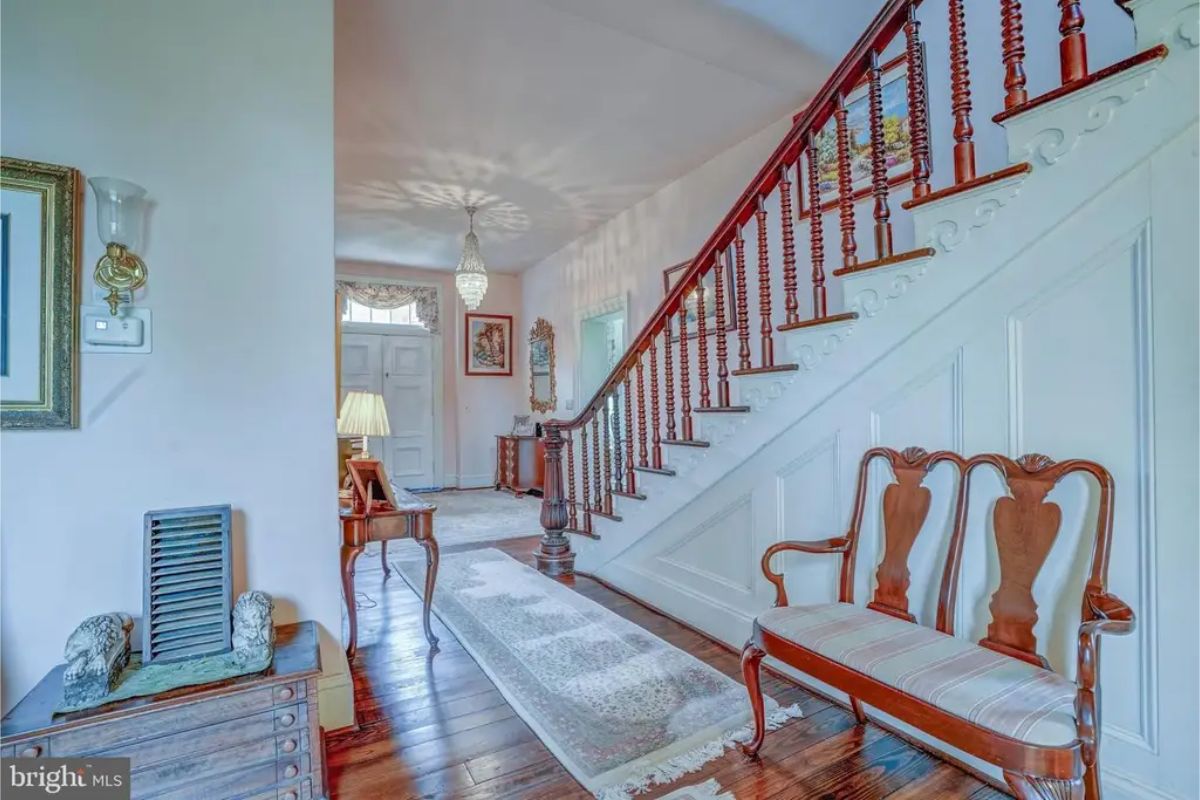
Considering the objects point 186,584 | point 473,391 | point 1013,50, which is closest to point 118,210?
point 186,584

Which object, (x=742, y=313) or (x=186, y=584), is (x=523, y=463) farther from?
(x=186, y=584)

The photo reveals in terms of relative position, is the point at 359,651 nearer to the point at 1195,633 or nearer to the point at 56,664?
the point at 56,664

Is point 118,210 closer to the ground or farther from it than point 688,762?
farther from it

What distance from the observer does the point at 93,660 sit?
1327 millimetres

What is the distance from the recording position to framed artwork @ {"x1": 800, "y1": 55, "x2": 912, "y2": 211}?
9.14 ft

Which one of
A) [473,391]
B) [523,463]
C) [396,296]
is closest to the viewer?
[523,463]

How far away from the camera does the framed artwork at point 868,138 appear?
2.79 metres

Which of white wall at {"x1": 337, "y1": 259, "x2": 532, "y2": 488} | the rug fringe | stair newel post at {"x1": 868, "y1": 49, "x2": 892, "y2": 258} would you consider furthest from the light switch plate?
white wall at {"x1": 337, "y1": 259, "x2": 532, "y2": 488}

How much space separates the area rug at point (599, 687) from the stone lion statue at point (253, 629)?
2.95 ft

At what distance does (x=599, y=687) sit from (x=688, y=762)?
527 mm

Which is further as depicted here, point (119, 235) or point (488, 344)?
point (488, 344)

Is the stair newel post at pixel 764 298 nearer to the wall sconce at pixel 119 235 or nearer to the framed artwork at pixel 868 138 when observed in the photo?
the framed artwork at pixel 868 138

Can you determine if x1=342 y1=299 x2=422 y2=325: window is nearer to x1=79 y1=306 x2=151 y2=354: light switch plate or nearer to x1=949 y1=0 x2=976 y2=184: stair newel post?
x1=79 y1=306 x2=151 y2=354: light switch plate

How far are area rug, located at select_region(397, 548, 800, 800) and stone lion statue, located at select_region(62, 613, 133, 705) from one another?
47.3 inches
